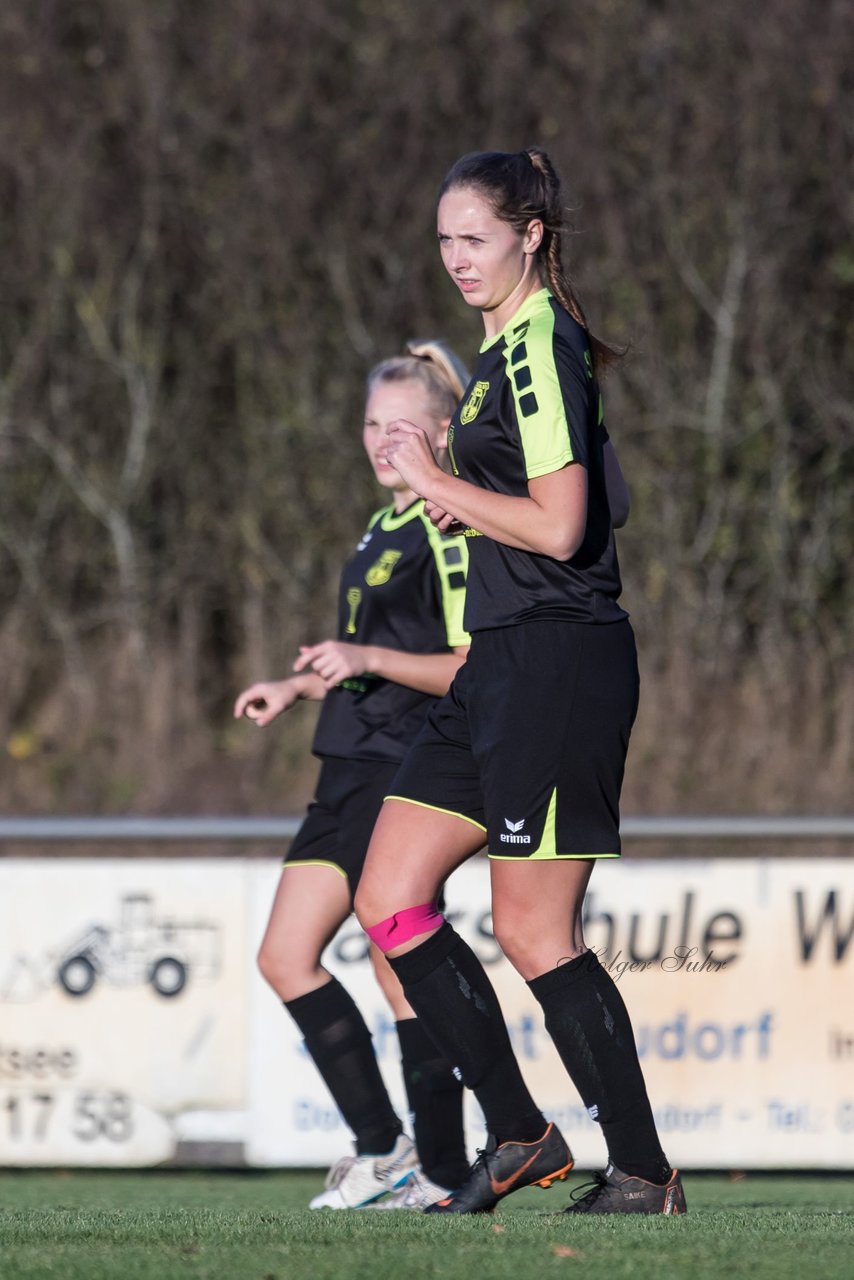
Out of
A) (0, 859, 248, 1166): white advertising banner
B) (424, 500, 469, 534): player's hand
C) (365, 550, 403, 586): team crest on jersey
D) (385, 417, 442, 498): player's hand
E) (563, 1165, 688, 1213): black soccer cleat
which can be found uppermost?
(385, 417, 442, 498): player's hand

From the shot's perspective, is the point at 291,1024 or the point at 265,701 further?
the point at 291,1024

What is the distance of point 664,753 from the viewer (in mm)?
11156

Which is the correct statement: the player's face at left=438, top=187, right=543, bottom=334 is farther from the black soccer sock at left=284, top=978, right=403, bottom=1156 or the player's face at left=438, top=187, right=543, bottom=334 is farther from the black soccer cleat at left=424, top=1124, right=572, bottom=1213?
the black soccer sock at left=284, top=978, right=403, bottom=1156

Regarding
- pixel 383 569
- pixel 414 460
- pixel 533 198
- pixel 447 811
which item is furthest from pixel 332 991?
pixel 533 198

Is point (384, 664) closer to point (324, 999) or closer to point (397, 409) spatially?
point (397, 409)

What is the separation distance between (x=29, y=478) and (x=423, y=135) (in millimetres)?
3667

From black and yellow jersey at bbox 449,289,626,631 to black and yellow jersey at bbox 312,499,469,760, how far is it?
1.16 metres

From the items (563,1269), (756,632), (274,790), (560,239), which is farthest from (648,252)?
(563,1269)

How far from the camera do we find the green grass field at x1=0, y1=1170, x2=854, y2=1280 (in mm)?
2980

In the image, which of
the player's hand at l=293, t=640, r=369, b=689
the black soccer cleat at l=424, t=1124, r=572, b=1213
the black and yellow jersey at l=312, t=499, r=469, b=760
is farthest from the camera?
the black and yellow jersey at l=312, t=499, r=469, b=760

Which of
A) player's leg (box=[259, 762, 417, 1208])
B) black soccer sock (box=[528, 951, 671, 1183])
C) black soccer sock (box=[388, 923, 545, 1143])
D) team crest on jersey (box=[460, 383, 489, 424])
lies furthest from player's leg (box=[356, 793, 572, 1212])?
player's leg (box=[259, 762, 417, 1208])

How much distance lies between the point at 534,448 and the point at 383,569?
5.05 ft

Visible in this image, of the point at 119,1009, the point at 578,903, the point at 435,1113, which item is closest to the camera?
the point at 578,903

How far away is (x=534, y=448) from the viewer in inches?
144
